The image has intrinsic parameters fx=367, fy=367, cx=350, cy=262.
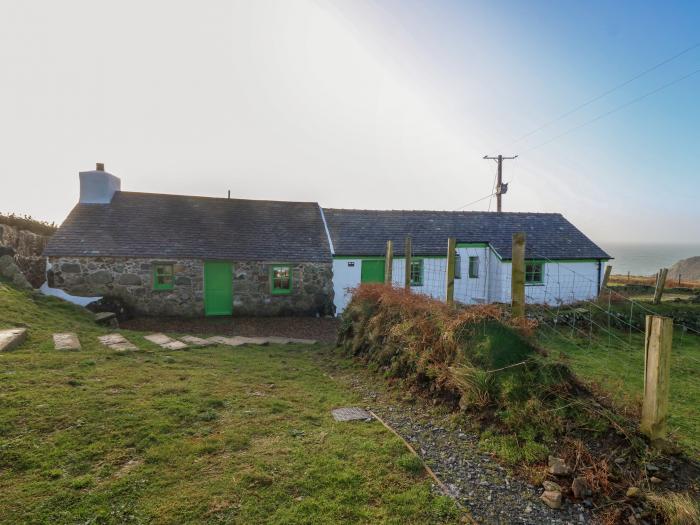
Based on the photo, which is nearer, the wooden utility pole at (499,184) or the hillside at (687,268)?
the wooden utility pole at (499,184)

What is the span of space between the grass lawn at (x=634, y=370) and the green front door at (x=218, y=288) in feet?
38.8

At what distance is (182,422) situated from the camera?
4.66 m

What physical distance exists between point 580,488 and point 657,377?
4.82 feet

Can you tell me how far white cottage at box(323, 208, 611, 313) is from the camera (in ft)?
57.0

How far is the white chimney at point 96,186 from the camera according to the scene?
53.4ft

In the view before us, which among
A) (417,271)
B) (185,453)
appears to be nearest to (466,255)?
(417,271)

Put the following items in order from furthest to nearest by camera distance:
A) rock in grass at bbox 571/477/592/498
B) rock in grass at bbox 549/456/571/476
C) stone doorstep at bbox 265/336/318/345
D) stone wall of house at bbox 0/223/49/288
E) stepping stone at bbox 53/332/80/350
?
stone wall of house at bbox 0/223/49/288 < stone doorstep at bbox 265/336/318/345 < stepping stone at bbox 53/332/80/350 < rock in grass at bbox 549/456/571/476 < rock in grass at bbox 571/477/592/498

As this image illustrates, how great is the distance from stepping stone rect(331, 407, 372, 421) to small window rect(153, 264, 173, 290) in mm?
11794

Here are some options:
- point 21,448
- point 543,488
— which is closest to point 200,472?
point 21,448

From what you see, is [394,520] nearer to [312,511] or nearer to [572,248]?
[312,511]

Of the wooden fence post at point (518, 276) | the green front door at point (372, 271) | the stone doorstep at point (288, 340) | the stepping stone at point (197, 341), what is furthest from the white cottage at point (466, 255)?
the wooden fence post at point (518, 276)

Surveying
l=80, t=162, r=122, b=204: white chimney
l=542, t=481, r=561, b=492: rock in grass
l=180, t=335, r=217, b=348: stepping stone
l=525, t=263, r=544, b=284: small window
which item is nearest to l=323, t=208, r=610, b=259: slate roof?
l=525, t=263, r=544, b=284: small window

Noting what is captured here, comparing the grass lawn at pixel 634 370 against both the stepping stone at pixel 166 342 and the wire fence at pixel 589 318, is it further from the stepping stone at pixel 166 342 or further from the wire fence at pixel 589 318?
the stepping stone at pixel 166 342

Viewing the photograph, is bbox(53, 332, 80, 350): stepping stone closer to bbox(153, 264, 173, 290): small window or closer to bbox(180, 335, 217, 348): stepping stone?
bbox(180, 335, 217, 348): stepping stone
